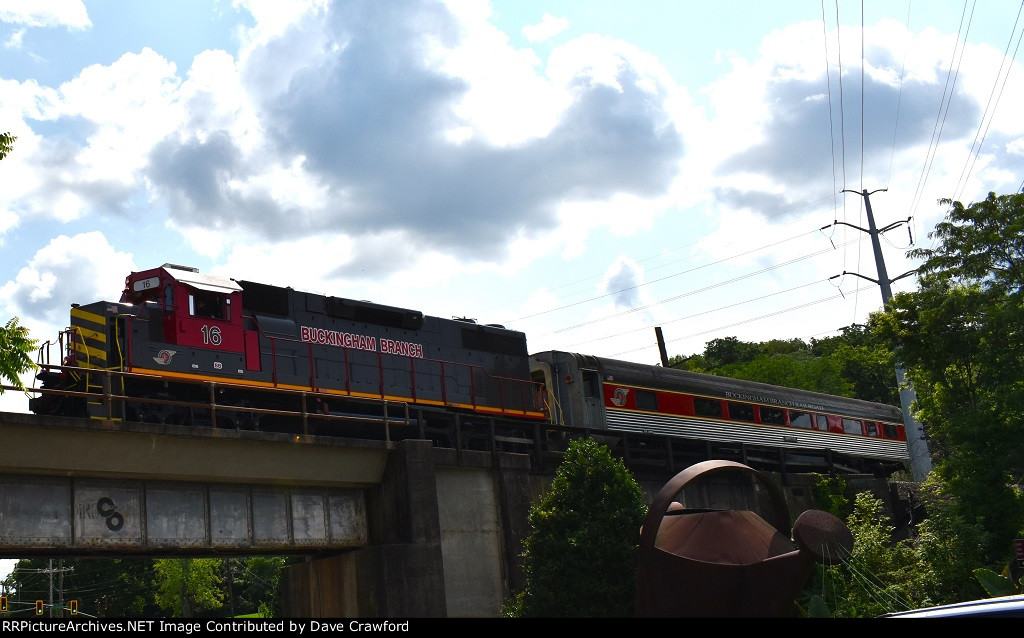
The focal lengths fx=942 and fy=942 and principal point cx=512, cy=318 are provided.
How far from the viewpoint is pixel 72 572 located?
231 feet

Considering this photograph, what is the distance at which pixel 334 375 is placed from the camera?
2389 cm

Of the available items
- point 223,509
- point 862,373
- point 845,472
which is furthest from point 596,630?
point 862,373

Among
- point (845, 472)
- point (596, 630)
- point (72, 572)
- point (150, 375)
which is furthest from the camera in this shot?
point (72, 572)

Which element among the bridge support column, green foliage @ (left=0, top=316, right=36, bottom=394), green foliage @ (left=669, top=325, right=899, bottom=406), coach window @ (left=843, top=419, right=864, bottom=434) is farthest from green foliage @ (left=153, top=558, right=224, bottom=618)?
green foliage @ (left=0, top=316, right=36, bottom=394)

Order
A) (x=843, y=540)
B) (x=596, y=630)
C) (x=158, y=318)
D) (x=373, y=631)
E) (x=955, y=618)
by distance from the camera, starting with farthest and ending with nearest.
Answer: (x=158, y=318), (x=843, y=540), (x=373, y=631), (x=596, y=630), (x=955, y=618)

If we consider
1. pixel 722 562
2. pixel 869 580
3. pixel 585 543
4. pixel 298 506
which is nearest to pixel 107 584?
pixel 298 506

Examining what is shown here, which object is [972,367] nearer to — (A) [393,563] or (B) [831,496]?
(B) [831,496]

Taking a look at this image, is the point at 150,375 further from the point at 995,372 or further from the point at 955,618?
the point at 995,372

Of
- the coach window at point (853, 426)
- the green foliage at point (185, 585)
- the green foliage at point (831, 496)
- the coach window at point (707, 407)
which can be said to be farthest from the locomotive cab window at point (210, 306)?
the green foliage at point (185, 585)

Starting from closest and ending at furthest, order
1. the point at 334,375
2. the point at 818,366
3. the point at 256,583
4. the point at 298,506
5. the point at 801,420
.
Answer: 1. the point at 298,506
2. the point at 334,375
3. the point at 801,420
4. the point at 818,366
5. the point at 256,583

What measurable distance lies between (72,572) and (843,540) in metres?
70.3

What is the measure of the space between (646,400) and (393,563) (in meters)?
13.4

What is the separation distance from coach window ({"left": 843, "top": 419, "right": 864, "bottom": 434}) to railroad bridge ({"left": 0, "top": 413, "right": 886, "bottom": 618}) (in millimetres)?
19948

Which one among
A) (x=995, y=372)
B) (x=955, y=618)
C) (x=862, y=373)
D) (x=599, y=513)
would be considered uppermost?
(x=862, y=373)
